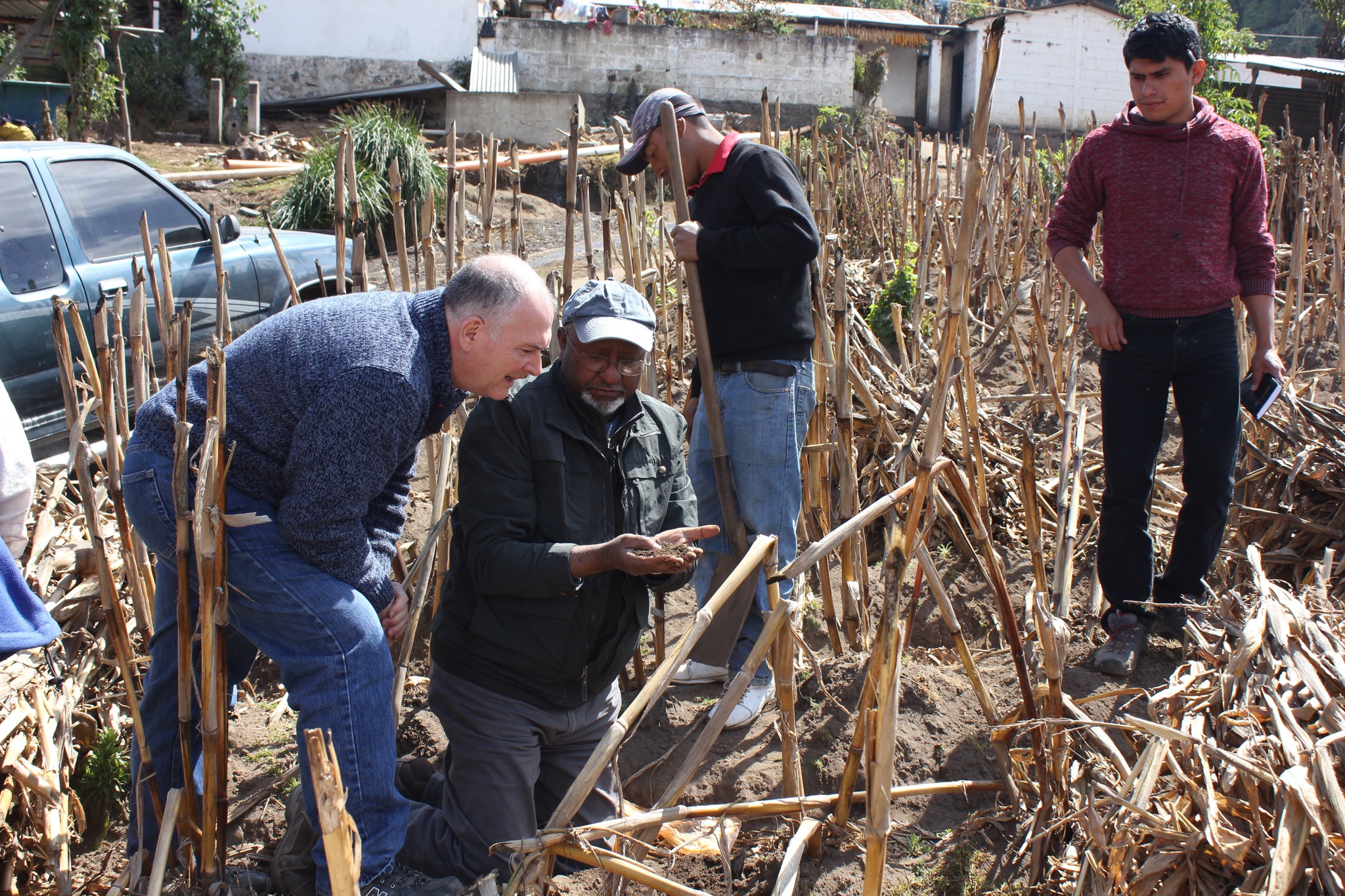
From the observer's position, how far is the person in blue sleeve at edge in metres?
1.99

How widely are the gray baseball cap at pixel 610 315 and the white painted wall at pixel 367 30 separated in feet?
54.8

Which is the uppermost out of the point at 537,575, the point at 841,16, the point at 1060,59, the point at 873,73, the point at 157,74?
the point at 841,16

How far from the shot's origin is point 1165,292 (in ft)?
8.64

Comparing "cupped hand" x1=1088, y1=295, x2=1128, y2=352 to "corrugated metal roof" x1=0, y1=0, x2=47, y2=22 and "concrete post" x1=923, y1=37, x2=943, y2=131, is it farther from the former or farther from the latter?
"concrete post" x1=923, y1=37, x2=943, y2=131

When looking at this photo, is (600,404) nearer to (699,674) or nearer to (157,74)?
(699,674)

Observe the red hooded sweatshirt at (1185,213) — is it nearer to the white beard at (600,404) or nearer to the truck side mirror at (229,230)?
the white beard at (600,404)

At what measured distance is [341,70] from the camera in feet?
55.8

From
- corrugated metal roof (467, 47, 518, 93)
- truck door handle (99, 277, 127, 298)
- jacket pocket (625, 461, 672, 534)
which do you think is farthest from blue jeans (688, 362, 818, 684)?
corrugated metal roof (467, 47, 518, 93)

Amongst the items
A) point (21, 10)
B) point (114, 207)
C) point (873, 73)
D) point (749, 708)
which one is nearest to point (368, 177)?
point (114, 207)

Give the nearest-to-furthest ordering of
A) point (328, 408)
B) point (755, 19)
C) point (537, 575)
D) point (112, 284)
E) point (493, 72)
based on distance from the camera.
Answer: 1. point (328, 408)
2. point (537, 575)
3. point (112, 284)
4. point (493, 72)
5. point (755, 19)

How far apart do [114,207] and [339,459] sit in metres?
3.69

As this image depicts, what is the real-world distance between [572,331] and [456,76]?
53.4 feet

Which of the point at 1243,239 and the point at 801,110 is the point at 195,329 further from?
the point at 801,110

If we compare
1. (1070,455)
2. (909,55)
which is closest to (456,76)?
(909,55)
